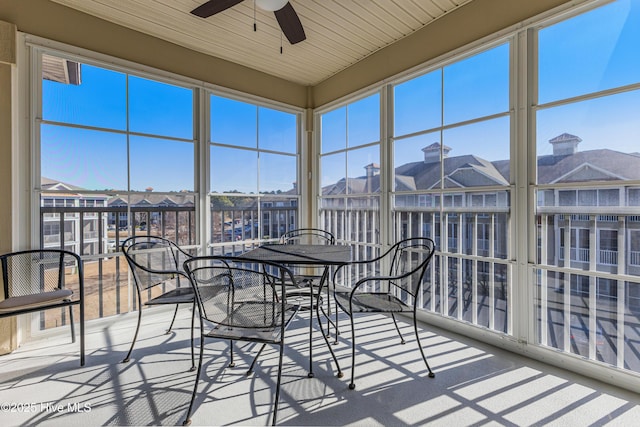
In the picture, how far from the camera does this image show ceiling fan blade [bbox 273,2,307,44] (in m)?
2.26

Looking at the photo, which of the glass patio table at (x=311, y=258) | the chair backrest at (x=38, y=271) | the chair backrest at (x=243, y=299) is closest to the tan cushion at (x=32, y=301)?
the chair backrest at (x=38, y=271)

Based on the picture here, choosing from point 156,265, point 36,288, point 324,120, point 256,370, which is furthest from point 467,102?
point 36,288

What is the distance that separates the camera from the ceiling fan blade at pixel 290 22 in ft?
7.43

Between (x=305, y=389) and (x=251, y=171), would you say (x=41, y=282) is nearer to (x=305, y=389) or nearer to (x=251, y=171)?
(x=251, y=171)

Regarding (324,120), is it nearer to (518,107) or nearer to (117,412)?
(518,107)

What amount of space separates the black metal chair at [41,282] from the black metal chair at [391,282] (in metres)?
2.02

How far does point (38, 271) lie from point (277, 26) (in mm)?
3143

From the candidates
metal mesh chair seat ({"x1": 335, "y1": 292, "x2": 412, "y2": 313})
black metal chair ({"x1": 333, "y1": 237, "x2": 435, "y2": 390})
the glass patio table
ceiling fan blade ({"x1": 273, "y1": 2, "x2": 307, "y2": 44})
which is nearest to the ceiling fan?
ceiling fan blade ({"x1": 273, "y1": 2, "x2": 307, "y2": 44})

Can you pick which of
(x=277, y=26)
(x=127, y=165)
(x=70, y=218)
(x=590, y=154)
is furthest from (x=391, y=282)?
(x=70, y=218)

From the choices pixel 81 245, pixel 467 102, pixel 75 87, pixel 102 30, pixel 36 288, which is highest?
pixel 102 30

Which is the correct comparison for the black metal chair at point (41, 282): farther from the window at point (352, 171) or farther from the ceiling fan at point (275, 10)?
the window at point (352, 171)

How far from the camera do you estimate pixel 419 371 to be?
6.89ft

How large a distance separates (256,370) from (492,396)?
156cm

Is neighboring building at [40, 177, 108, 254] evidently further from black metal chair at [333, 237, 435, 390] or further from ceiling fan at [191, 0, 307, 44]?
Answer: black metal chair at [333, 237, 435, 390]
